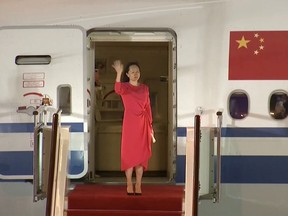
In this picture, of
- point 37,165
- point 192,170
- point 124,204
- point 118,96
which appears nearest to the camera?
point 192,170

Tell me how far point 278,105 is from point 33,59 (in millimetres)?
2637

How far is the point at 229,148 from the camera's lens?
15.2 feet

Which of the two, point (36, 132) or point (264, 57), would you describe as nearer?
point (36, 132)

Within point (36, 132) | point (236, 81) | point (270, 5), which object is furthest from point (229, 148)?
point (36, 132)

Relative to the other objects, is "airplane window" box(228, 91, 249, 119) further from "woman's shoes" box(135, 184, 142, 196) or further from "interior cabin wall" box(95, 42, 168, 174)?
"interior cabin wall" box(95, 42, 168, 174)

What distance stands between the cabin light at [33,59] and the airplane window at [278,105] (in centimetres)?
240

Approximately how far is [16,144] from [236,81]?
95.3 inches

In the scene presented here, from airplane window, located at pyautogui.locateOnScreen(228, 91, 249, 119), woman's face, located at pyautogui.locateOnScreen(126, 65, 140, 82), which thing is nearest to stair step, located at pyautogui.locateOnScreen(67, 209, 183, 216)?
airplane window, located at pyautogui.locateOnScreen(228, 91, 249, 119)

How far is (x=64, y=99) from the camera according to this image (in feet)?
15.5

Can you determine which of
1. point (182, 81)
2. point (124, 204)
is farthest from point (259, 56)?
point (124, 204)

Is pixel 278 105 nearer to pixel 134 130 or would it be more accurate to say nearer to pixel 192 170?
pixel 192 170

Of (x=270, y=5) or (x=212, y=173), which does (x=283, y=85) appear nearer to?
(x=270, y=5)

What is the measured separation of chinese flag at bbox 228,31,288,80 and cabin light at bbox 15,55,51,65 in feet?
6.39

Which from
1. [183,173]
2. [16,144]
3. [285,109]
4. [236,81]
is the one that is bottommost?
[183,173]
